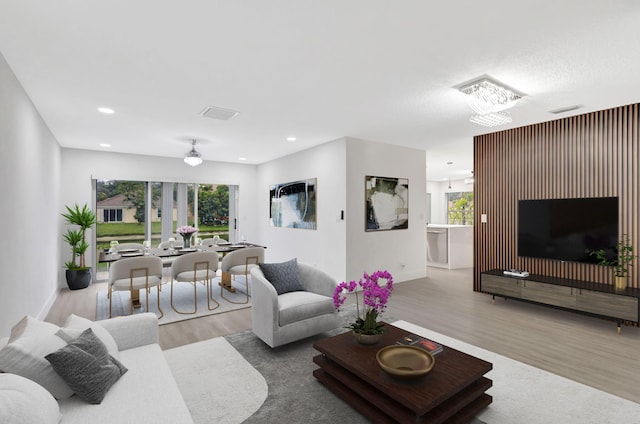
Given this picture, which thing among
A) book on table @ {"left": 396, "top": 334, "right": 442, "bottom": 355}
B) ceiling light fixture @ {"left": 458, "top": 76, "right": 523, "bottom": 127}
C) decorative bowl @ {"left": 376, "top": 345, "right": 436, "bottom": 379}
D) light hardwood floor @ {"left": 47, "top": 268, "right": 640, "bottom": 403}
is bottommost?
light hardwood floor @ {"left": 47, "top": 268, "right": 640, "bottom": 403}

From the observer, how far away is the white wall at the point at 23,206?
269cm

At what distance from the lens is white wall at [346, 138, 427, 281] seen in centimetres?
555

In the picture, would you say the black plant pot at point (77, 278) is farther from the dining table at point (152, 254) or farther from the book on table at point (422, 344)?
the book on table at point (422, 344)

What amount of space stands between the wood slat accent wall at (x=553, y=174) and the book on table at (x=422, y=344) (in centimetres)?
328

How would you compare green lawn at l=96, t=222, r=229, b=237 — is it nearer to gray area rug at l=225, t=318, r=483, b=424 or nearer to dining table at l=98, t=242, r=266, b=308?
dining table at l=98, t=242, r=266, b=308

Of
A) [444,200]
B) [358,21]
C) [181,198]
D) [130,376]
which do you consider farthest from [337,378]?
[444,200]

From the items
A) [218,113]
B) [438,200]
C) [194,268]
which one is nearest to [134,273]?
[194,268]

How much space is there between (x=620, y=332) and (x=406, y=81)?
374 centimetres

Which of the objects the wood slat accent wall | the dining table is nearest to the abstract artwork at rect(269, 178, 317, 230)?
the dining table

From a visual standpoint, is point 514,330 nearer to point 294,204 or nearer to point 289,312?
point 289,312

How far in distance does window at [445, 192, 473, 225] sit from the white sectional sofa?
10.8m

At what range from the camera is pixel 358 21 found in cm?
220

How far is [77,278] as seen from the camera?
582 cm

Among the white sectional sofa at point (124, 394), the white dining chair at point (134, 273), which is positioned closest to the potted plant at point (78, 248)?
the white dining chair at point (134, 273)
